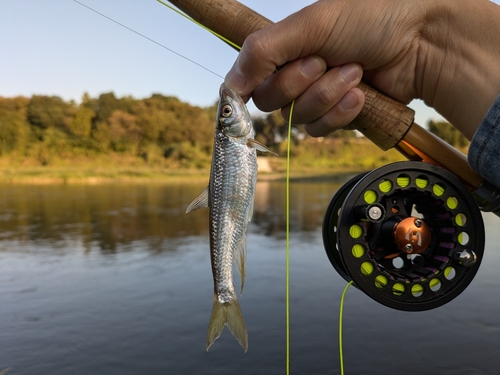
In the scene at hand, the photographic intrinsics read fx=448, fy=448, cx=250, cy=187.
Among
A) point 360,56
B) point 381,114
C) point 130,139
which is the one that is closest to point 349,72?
point 360,56

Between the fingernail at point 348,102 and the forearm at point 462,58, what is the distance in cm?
29

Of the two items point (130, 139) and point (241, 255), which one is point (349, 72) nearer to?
point (241, 255)

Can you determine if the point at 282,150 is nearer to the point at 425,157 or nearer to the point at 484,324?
the point at 484,324

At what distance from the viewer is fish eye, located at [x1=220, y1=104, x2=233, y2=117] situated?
1348 mm

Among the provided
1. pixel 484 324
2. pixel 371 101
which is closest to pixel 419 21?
pixel 371 101

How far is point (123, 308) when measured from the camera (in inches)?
181

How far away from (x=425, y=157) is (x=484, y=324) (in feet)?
12.1

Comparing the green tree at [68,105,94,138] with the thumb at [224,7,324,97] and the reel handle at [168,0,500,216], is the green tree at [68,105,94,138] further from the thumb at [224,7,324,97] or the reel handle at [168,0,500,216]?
the thumb at [224,7,324,97]

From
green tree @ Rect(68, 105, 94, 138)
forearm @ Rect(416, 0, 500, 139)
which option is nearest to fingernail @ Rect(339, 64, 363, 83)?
forearm @ Rect(416, 0, 500, 139)

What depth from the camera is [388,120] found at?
5.09 ft

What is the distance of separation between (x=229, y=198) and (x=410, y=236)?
0.58 meters

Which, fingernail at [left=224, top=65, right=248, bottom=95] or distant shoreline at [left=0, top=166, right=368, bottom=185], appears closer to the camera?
fingernail at [left=224, top=65, right=248, bottom=95]

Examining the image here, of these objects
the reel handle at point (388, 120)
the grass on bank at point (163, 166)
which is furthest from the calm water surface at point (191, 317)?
the grass on bank at point (163, 166)

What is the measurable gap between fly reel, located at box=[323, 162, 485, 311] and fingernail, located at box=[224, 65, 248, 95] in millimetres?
478
